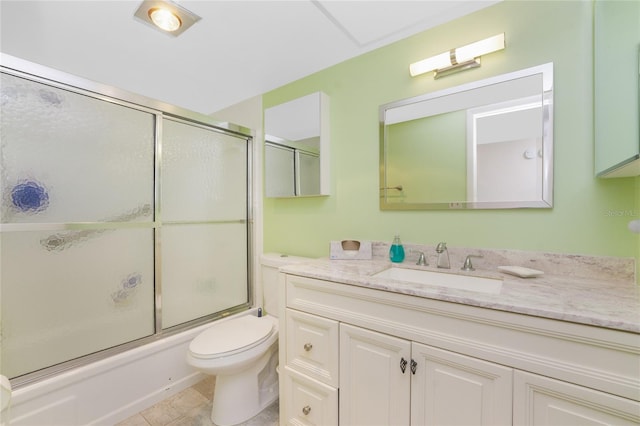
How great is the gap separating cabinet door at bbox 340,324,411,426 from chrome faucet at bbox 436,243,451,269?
517mm

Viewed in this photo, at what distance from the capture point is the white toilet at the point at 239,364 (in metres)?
1.36

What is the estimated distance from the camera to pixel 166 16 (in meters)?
1.36

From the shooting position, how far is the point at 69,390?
135 cm

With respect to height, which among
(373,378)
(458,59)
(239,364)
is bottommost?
(239,364)

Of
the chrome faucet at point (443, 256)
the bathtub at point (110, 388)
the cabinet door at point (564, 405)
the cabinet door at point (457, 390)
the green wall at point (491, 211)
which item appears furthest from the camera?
the chrome faucet at point (443, 256)

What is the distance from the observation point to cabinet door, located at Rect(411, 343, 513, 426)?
0.84m

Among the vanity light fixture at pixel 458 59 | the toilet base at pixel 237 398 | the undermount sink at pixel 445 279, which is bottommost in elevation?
the toilet base at pixel 237 398

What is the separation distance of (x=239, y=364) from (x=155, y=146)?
1441mm

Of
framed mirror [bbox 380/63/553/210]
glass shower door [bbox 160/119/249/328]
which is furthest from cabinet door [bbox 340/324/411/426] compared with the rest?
glass shower door [bbox 160/119/249/328]

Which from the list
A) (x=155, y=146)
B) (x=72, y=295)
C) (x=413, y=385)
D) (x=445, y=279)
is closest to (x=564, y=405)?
(x=413, y=385)

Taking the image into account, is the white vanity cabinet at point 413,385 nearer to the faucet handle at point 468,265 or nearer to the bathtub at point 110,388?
the faucet handle at point 468,265

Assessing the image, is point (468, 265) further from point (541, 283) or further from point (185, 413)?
point (185, 413)

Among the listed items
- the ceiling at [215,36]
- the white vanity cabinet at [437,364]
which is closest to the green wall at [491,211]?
the ceiling at [215,36]

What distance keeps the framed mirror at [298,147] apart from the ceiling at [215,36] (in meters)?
0.27
